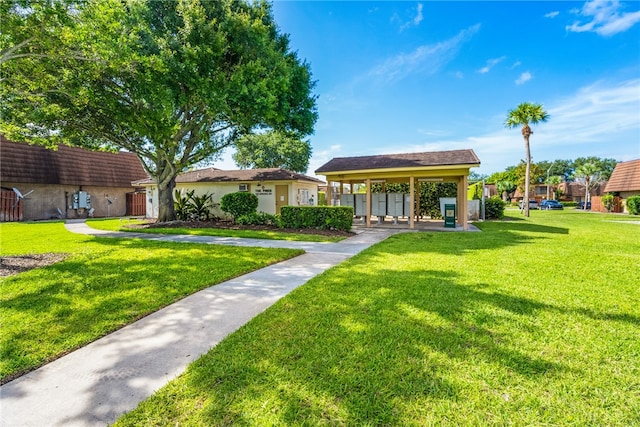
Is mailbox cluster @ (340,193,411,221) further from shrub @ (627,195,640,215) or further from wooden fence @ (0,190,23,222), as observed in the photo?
shrub @ (627,195,640,215)

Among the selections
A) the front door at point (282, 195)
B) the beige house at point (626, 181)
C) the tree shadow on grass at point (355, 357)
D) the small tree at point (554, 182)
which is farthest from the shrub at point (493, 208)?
the small tree at point (554, 182)

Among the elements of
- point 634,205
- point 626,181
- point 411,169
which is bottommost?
point 634,205

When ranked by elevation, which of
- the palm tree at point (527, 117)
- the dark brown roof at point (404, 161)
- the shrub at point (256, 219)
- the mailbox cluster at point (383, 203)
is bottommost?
the shrub at point (256, 219)

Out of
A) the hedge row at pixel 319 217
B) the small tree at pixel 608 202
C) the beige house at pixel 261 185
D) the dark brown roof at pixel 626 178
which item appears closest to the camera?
the hedge row at pixel 319 217

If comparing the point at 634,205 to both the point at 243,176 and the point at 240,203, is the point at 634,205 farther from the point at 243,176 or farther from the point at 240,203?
the point at 240,203

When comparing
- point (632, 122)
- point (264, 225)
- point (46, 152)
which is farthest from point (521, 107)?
point (46, 152)

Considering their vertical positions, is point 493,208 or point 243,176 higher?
point 243,176

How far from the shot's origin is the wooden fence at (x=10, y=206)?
54.0 ft

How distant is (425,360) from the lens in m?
2.49

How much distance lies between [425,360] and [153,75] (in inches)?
385

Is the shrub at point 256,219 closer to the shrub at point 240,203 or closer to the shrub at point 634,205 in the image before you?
the shrub at point 240,203

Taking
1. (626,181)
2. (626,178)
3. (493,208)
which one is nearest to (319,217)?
(493,208)

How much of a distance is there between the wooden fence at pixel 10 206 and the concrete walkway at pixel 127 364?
20388 mm

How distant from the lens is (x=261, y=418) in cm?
185
